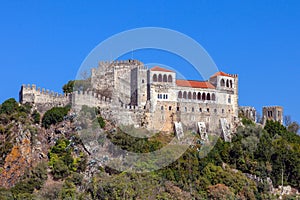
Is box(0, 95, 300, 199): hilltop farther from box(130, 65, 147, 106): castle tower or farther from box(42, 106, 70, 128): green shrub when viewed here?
box(130, 65, 147, 106): castle tower

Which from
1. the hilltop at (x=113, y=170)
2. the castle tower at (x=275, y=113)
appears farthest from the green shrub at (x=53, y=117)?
the castle tower at (x=275, y=113)

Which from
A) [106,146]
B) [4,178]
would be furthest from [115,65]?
[4,178]

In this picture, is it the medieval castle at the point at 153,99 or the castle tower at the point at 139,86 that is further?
the castle tower at the point at 139,86

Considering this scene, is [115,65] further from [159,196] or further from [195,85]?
[159,196]

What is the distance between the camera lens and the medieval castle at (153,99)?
85750mm

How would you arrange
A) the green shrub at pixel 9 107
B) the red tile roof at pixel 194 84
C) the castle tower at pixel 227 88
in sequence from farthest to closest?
the castle tower at pixel 227 88
the red tile roof at pixel 194 84
the green shrub at pixel 9 107

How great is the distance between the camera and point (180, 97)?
8750 cm

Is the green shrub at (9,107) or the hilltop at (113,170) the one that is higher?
the green shrub at (9,107)

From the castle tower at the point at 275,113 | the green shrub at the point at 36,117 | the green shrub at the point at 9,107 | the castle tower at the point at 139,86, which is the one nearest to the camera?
the green shrub at the point at 36,117

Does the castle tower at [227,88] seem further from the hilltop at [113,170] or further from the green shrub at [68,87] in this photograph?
the green shrub at [68,87]

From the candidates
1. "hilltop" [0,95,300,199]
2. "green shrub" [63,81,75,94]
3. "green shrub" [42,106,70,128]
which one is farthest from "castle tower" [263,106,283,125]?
"green shrub" [42,106,70,128]

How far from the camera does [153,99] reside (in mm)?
86312

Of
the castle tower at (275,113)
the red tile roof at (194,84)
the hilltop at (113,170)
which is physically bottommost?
the hilltop at (113,170)

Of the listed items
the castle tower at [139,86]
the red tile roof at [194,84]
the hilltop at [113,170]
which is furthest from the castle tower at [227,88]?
the castle tower at [139,86]
